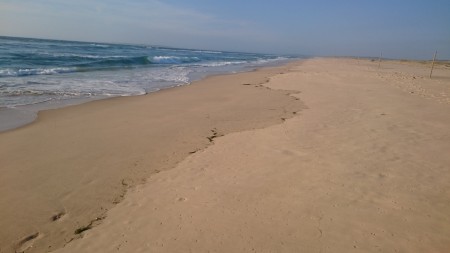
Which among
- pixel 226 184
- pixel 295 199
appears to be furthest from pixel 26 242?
pixel 295 199

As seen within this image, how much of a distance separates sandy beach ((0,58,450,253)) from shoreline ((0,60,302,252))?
2cm

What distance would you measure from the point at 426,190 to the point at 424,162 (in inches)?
37.5

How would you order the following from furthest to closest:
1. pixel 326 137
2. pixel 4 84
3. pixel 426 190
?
pixel 4 84 < pixel 326 137 < pixel 426 190

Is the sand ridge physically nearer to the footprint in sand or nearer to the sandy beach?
the sandy beach

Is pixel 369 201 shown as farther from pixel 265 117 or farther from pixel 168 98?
pixel 168 98

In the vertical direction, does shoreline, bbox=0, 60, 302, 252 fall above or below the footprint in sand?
above

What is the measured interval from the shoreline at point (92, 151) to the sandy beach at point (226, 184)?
0.06ft

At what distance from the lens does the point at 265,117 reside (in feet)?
23.3

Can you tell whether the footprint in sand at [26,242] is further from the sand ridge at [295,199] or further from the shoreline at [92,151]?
the sand ridge at [295,199]

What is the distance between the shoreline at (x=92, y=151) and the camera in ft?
10.4

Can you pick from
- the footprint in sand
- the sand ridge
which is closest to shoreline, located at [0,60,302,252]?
the footprint in sand

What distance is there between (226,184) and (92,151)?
234 centimetres

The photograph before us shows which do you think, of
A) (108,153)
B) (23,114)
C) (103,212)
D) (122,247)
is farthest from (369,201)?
(23,114)

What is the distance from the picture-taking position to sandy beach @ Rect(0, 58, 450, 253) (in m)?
2.83
